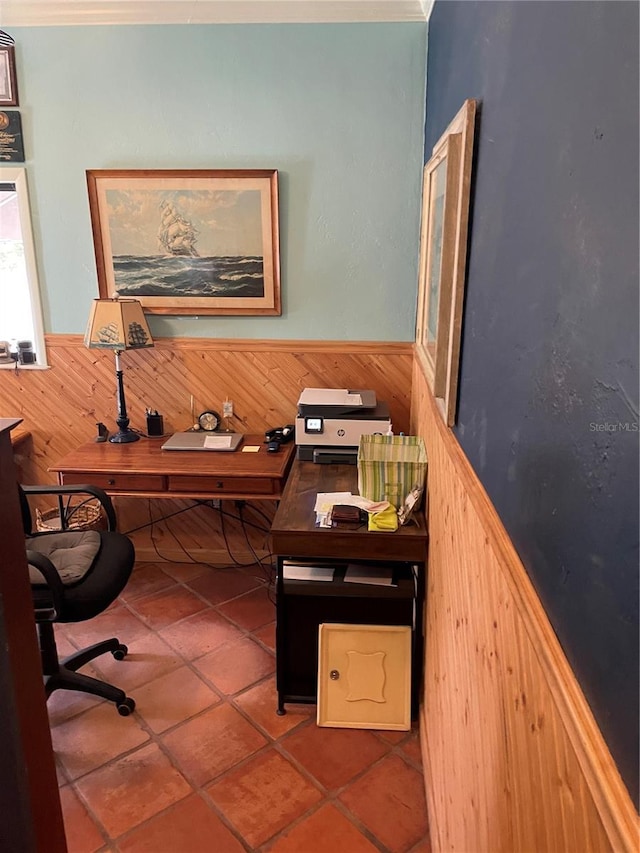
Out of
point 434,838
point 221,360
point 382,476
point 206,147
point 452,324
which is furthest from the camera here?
point 221,360

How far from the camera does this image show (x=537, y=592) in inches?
33.8

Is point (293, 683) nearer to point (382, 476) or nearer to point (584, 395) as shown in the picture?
point (382, 476)

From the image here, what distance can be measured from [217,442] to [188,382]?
16.8 inches

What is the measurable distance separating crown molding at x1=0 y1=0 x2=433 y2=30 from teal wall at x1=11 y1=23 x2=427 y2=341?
3 cm

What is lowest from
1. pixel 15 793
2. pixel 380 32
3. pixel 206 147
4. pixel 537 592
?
pixel 15 793

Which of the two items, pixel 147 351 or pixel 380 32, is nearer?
pixel 380 32

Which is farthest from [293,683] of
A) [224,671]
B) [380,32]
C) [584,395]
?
[380,32]

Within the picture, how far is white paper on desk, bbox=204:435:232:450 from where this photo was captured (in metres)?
2.96

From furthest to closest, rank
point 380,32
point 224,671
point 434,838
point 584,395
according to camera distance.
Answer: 1. point 380,32
2. point 224,671
3. point 434,838
4. point 584,395

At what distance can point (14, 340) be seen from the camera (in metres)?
3.29

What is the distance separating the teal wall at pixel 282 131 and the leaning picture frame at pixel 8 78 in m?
0.03

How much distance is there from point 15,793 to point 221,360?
2.28m

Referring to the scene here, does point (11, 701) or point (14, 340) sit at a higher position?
point (14, 340)

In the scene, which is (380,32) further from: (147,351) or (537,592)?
(537,592)
